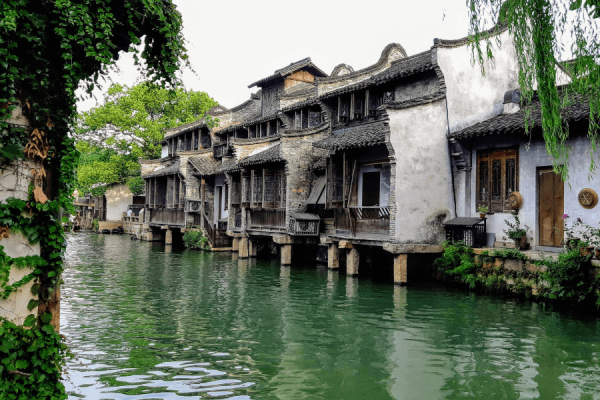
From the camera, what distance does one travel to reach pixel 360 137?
16391mm

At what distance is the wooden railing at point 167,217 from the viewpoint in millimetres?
29844

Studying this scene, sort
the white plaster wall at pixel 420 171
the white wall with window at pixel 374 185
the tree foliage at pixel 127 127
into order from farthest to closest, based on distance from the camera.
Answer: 1. the tree foliage at pixel 127 127
2. the white wall with window at pixel 374 185
3. the white plaster wall at pixel 420 171

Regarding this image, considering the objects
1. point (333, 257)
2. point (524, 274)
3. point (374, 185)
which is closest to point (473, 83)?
point (374, 185)

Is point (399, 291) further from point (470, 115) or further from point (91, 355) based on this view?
point (91, 355)

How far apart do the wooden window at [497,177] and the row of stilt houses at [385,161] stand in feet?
0.10

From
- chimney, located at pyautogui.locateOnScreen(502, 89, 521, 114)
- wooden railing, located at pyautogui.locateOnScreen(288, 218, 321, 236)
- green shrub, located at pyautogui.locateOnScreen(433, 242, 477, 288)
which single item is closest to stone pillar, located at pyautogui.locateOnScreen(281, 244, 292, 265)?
wooden railing, located at pyautogui.locateOnScreen(288, 218, 321, 236)

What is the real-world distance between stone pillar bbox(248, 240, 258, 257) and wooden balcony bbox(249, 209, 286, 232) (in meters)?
1.10

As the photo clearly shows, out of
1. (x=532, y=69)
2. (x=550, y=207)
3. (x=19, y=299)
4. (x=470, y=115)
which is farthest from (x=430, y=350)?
(x=470, y=115)

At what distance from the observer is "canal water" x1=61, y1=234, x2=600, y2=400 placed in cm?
618

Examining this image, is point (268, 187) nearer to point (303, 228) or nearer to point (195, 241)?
point (303, 228)

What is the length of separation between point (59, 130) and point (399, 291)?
10755mm

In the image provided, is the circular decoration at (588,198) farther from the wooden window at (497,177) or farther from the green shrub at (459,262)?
the green shrub at (459,262)

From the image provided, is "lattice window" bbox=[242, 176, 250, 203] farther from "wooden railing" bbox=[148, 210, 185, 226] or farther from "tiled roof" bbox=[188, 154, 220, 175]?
"wooden railing" bbox=[148, 210, 185, 226]

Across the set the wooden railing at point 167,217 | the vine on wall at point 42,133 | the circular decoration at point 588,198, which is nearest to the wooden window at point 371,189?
the circular decoration at point 588,198
